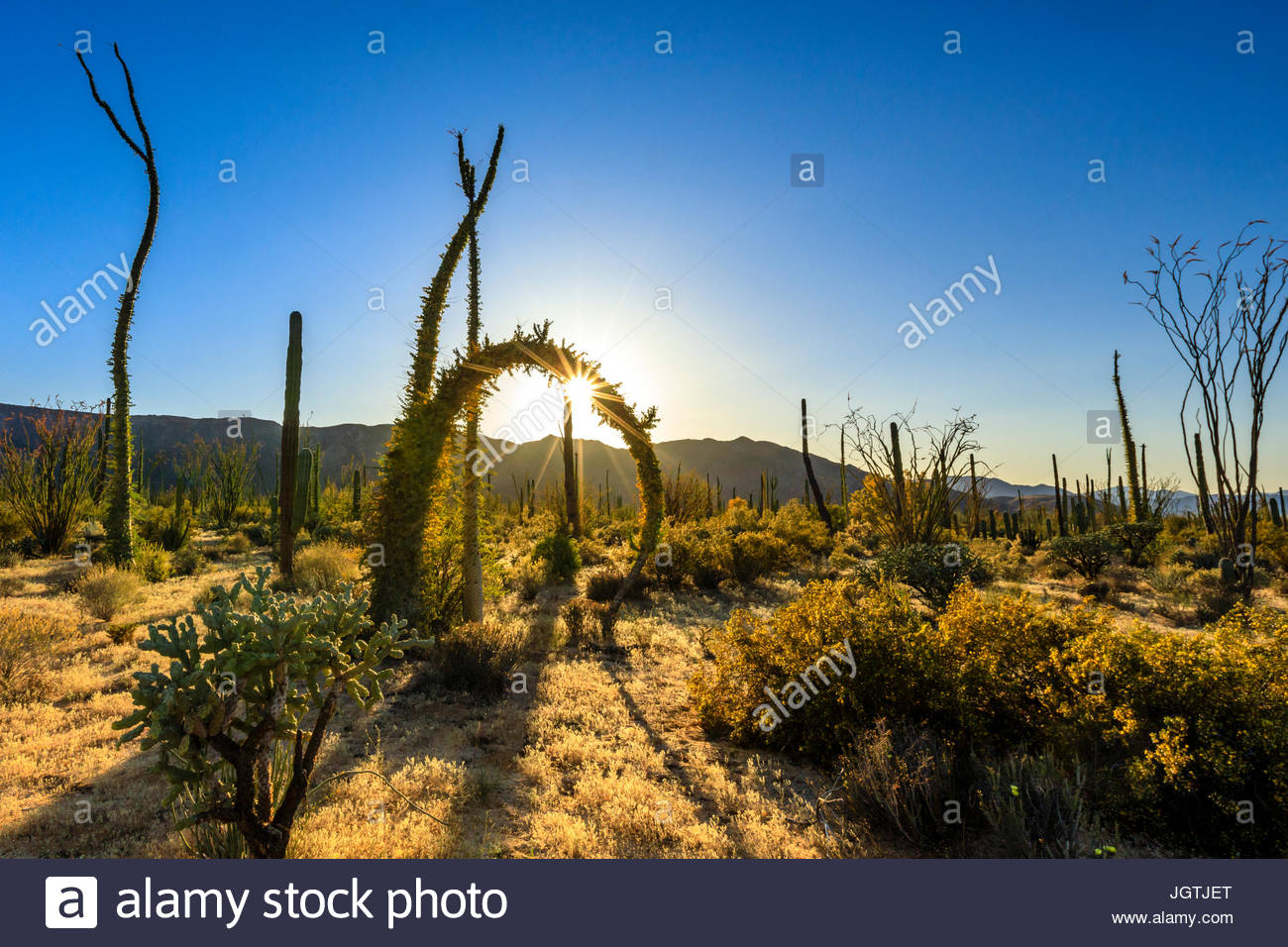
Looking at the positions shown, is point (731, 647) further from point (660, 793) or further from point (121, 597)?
point (121, 597)

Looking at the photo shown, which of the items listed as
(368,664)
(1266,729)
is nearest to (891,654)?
(1266,729)

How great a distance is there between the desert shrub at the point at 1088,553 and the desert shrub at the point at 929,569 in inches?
161

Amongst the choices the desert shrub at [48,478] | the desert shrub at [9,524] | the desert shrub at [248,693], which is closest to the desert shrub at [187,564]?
the desert shrub at [48,478]

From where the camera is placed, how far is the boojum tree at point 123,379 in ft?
35.0

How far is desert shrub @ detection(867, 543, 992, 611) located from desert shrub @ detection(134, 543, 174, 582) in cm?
1285

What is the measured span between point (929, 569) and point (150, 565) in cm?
1375

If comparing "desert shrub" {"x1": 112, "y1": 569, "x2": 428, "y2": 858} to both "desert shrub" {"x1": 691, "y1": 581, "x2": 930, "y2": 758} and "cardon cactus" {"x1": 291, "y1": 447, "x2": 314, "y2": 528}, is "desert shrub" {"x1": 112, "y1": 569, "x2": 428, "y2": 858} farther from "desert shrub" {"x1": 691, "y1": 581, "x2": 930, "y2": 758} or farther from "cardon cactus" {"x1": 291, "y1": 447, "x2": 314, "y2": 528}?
"cardon cactus" {"x1": 291, "y1": 447, "x2": 314, "y2": 528}

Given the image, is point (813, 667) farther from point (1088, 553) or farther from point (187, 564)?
point (187, 564)

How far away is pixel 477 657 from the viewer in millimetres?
6195

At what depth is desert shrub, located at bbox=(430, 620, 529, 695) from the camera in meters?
5.96
